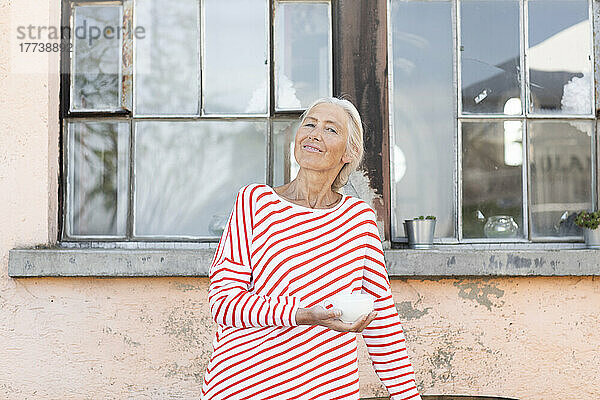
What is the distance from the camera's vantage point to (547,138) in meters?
3.14

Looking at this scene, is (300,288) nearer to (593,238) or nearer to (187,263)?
(187,263)

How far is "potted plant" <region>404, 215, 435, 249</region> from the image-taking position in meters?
2.97

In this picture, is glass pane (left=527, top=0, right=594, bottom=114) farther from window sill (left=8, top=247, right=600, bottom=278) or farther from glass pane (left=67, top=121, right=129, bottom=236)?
glass pane (left=67, top=121, right=129, bottom=236)

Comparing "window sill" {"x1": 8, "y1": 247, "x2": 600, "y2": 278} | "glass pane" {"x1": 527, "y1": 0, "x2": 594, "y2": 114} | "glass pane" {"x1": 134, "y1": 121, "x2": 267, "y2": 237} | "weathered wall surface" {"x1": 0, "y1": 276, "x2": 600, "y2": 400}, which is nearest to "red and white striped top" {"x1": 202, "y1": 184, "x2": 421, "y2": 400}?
"window sill" {"x1": 8, "y1": 247, "x2": 600, "y2": 278}

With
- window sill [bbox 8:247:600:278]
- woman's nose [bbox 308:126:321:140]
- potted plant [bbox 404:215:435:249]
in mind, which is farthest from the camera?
potted plant [bbox 404:215:435:249]

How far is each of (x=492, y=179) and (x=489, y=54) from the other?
601 millimetres

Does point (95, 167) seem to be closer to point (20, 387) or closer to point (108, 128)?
point (108, 128)

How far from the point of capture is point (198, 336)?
2.94m

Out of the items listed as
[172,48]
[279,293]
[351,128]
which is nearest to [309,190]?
[351,128]

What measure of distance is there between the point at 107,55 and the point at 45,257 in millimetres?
1003

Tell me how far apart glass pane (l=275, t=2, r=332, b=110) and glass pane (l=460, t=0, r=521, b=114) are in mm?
661

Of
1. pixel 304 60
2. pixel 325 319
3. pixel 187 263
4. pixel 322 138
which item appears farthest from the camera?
pixel 304 60

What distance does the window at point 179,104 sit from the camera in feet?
10.2

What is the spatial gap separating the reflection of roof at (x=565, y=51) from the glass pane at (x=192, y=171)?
137cm
